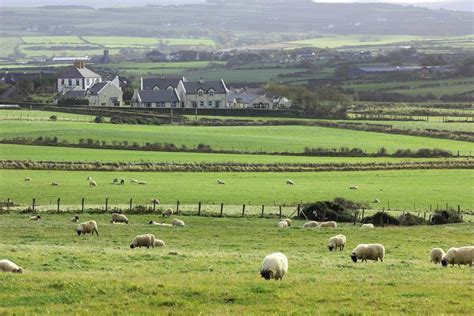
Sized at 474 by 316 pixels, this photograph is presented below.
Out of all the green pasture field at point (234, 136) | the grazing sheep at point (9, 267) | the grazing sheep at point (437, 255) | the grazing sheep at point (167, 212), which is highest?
the grazing sheep at point (9, 267)

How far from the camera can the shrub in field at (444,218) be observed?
40094 millimetres

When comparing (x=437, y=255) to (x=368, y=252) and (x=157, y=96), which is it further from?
(x=157, y=96)

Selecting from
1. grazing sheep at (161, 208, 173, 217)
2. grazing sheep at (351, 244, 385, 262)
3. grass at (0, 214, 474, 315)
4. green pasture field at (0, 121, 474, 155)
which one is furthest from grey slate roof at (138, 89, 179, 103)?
grazing sheep at (351, 244, 385, 262)

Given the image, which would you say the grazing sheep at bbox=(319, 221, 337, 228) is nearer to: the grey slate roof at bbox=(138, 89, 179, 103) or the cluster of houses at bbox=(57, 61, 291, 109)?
the cluster of houses at bbox=(57, 61, 291, 109)

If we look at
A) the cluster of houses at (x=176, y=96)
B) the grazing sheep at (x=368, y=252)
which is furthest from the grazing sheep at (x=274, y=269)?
the cluster of houses at (x=176, y=96)

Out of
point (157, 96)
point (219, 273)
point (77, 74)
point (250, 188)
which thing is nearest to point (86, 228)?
point (219, 273)

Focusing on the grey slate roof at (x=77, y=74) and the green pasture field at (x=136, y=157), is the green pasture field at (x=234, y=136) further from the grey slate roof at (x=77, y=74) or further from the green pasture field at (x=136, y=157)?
the grey slate roof at (x=77, y=74)

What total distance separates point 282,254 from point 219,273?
1754 mm

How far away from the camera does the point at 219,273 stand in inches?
871

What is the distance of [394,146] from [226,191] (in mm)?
32633

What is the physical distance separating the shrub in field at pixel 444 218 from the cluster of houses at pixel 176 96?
268 feet

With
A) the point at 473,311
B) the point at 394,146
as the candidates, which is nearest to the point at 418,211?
the point at 473,311

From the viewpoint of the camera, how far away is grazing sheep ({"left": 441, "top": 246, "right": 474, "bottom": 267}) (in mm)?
24875

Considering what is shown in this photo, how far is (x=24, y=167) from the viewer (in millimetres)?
60031
